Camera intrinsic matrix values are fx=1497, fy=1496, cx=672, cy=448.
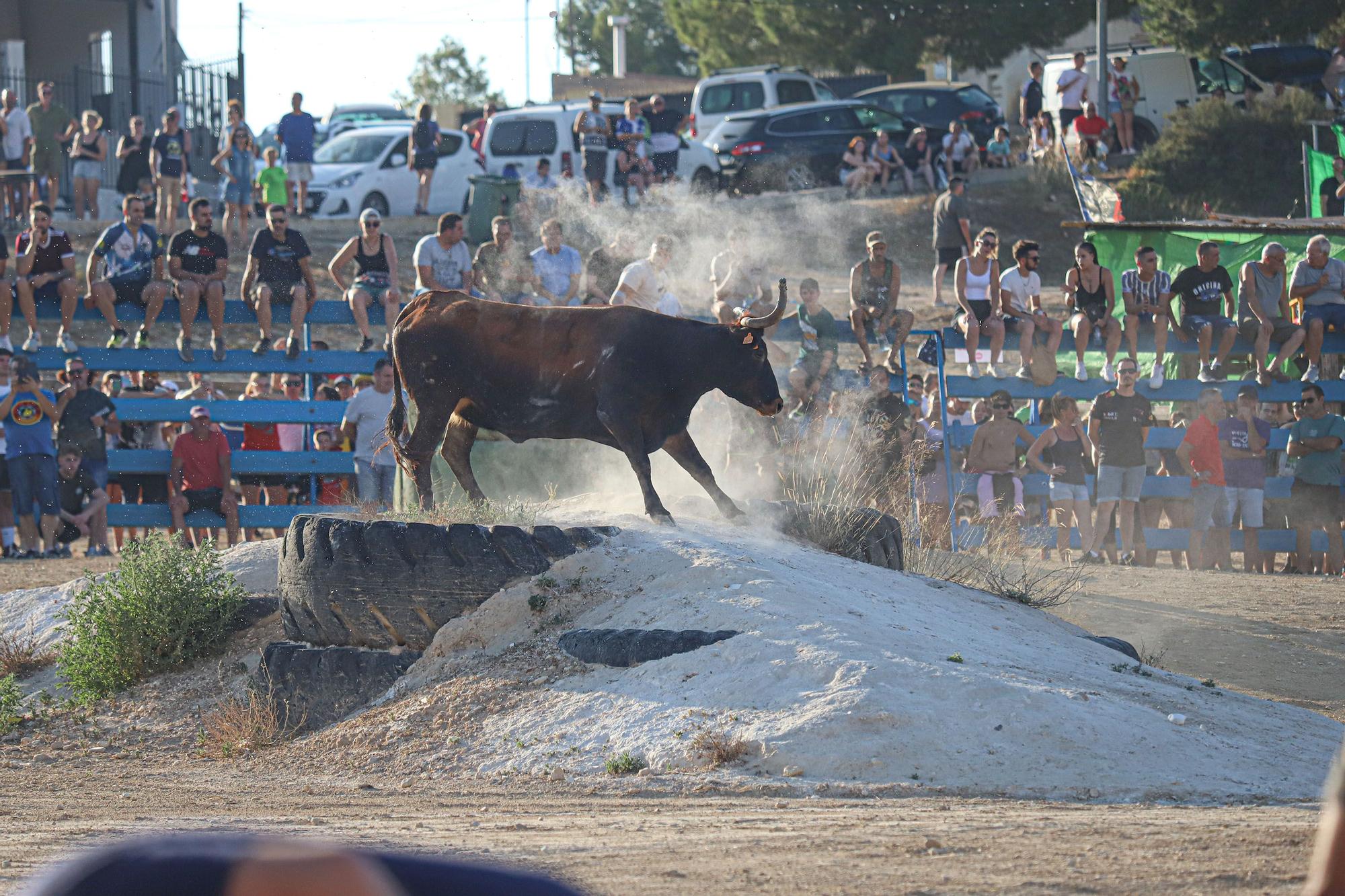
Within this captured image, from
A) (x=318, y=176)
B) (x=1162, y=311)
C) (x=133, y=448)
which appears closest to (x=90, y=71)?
(x=318, y=176)

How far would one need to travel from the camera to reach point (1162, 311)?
50.7ft

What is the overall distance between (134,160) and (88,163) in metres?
0.80

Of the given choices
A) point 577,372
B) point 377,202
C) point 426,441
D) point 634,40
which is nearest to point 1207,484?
point 577,372

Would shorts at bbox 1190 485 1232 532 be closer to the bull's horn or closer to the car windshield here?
the bull's horn

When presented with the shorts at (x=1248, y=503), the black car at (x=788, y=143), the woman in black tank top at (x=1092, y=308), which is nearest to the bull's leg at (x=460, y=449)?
the woman in black tank top at (x=1092, y=308)

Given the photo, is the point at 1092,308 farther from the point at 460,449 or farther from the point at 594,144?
the point at 594,144

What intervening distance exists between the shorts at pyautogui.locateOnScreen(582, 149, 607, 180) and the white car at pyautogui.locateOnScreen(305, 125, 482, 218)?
333 centimetres

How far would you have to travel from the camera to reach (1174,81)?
1284 inches

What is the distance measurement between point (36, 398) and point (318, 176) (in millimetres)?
14020

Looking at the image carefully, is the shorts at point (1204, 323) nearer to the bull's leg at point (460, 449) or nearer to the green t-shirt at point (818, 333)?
the green t-shirt at point (818, 333)

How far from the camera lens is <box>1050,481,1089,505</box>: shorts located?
48.0 feet

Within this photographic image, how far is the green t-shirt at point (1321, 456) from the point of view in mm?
14625

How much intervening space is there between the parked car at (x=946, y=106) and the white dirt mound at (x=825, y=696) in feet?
82.7

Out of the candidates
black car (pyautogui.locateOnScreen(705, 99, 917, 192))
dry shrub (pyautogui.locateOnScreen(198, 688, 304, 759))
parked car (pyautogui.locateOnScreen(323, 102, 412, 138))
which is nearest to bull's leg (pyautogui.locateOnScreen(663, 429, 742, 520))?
dry shrub (pyautogui.locateOnScreen(198, 688, 304, 759))
